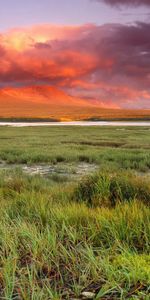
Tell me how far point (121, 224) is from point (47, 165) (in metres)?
14.2

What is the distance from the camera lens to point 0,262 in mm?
4430

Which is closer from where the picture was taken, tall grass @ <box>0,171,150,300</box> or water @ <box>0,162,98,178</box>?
tall grass @ <box>0,171,150,300</box>

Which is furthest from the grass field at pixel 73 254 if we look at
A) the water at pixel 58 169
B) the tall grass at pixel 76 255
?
the water at pixel 58 169

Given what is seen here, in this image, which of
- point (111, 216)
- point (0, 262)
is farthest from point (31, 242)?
point (111, 216)

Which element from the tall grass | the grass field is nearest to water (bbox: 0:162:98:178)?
the grass field

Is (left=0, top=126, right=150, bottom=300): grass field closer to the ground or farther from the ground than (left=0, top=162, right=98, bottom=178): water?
farther from the ground

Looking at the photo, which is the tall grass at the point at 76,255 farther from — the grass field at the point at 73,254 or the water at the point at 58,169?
the water at the point at 58,169

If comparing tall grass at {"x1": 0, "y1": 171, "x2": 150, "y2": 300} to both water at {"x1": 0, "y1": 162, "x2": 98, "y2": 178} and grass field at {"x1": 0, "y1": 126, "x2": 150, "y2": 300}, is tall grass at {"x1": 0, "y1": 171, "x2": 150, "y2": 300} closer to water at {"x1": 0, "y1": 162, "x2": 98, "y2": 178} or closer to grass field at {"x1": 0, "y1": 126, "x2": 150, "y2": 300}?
grass field at {"x1": 0, "y1": 126, "x2": 150, "y2": 300}

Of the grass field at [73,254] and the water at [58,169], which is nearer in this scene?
the grass field at [73,254]

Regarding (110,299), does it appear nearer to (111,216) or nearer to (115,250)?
(115,250)

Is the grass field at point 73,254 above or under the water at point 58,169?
above

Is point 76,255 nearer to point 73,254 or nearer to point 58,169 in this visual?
point 73,254

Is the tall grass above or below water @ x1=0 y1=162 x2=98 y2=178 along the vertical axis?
above

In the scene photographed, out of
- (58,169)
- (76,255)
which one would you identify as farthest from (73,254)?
(58,169)
